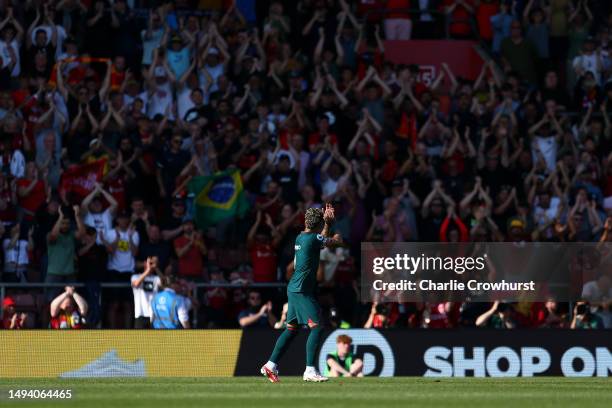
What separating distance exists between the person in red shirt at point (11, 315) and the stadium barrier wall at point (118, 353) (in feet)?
3.73

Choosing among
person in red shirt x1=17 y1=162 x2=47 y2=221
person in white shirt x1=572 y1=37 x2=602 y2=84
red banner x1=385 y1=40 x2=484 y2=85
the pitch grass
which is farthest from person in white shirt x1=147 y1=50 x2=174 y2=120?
person in white shirt x1=572 y1=37 x2=602 y2=84

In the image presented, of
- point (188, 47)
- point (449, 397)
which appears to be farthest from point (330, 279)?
point (449, 397)

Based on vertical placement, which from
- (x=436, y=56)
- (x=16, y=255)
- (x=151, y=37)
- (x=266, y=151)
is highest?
(x=436, y=56)

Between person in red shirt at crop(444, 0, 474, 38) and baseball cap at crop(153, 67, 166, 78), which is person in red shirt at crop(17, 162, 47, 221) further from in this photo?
person in red shirt at crop(444, 0, 474, 38)

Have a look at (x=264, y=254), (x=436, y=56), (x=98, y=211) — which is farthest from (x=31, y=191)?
(x=436, y=56)

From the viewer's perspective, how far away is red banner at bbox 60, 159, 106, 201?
26.1 meters

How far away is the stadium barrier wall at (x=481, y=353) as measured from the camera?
76.5 feet

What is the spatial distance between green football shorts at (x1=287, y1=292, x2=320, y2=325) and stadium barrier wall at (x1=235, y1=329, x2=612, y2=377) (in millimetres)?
→ 4277

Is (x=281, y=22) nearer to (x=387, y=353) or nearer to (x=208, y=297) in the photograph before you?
(x=208, y=297)

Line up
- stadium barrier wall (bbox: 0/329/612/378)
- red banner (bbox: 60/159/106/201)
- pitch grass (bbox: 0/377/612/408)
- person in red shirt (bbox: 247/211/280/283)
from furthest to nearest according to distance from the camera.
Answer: red banner (bbox: 60/159/106/201), person in red shirt (bbox: 247/211/280/283), stadium barrier wall (bbox: 0/329/612/378), pitch grass (bbox: 0/377/612/408)

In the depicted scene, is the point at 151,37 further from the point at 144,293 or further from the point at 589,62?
the point at 589,62

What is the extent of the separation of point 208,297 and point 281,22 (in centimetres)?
751

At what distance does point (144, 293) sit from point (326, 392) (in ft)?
24.2

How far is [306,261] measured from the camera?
19.1 metres
